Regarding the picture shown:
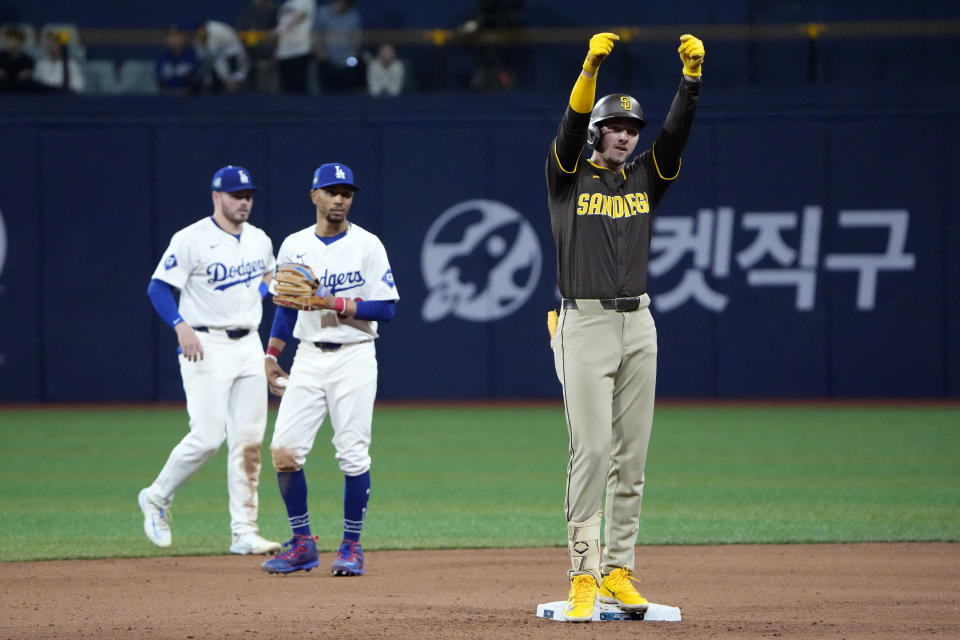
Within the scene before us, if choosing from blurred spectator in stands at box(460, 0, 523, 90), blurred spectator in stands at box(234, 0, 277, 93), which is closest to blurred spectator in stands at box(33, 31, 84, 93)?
blurred spectator in stands at box(234, 0, 277, 93)

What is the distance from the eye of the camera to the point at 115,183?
17531 mm

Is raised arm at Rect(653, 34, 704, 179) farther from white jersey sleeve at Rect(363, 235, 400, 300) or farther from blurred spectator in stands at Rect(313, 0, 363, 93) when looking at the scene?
blurred spectator in stands at Rect(313, 0, 363, 93)

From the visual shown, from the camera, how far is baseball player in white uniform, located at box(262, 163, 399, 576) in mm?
7094

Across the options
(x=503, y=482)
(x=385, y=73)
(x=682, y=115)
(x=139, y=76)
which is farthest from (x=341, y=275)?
(x=139, y=76)

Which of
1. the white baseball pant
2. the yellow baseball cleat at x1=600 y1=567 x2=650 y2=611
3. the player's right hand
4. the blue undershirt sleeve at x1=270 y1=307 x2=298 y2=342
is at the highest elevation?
the blue undershirt sleeve at x1=270 y1=307 x2=298 y2=342

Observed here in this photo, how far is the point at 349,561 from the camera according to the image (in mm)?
7109

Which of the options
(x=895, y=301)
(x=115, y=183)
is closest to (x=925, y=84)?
(x=895, y=301)

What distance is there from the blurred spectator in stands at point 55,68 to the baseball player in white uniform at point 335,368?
11477 mm

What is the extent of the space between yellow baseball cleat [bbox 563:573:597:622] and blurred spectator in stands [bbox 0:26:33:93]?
13958 mm

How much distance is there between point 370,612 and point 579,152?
7.68 feet

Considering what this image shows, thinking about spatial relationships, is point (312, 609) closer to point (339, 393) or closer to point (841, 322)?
point (339, 393)

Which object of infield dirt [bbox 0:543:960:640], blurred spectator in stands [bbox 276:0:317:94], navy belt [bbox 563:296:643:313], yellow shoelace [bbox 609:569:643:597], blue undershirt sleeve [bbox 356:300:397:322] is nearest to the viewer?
infield dirt [bbox 0:543:960:640]

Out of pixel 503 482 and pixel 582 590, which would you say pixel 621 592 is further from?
pixel 503 482

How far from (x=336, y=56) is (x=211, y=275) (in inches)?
405
